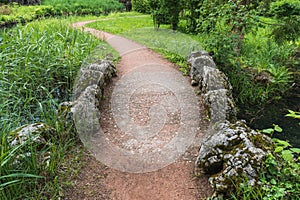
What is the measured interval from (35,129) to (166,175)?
1.49 metres

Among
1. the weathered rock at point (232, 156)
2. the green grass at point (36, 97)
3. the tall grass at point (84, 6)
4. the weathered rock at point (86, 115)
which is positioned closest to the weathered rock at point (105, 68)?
the green grass at point (36, 97)

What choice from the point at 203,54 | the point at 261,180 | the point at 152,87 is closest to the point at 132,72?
the point at 152,87

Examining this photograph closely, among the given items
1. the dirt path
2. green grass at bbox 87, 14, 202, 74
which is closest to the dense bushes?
green grass at bbox 87, 14, 202, 74

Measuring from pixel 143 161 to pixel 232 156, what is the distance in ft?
3.40

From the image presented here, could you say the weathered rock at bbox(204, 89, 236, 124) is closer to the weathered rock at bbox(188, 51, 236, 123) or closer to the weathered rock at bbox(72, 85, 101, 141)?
the weathered rock at bbox(188, 51, 236, 123)

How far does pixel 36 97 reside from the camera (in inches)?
154

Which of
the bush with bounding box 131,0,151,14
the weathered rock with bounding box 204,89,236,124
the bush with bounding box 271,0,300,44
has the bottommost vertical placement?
the weathered rock with bounding box 204,89,236,124

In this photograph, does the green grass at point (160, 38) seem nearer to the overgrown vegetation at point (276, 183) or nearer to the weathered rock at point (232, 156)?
the weathered rock at point (232, 156)

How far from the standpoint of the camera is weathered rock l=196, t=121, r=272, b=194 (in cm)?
242

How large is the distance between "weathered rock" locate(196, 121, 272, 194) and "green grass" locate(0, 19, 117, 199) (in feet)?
4.80

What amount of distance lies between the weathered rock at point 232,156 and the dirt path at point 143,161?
0.71 feet

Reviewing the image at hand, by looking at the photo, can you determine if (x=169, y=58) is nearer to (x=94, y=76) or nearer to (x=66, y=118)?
(x=94, y=76)

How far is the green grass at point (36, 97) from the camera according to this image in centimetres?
242

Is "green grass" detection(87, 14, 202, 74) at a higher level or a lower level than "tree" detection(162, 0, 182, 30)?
lower
